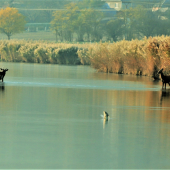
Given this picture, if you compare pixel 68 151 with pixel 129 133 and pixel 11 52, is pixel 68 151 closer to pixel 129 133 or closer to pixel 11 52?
pixel 129 133

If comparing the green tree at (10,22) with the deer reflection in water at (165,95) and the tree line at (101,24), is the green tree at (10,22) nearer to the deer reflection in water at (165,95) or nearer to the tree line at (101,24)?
the tree line at (101,24)

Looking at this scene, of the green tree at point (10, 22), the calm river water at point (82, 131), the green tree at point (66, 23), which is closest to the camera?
the calm river water at point (82, 131)

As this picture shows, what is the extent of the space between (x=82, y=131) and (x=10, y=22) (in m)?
89.1

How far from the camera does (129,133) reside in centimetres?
1059

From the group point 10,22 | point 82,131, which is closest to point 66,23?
point 10,22

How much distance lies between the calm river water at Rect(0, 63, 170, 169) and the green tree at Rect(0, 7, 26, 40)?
3146 inches

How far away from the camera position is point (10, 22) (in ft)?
321

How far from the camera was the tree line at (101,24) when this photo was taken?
96.1 meters

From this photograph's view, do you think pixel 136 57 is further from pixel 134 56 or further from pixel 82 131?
pixel 82 131

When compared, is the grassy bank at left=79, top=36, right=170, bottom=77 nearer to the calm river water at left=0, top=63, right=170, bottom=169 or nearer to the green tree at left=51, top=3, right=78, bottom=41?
the calm river water at left=0, top=63, right=170, bottom=169

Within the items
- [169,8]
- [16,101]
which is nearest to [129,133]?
[16,101]

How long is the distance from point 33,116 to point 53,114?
2.17 feet

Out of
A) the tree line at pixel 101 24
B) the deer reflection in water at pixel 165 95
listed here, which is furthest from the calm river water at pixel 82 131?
the tree line at pixel 101 24

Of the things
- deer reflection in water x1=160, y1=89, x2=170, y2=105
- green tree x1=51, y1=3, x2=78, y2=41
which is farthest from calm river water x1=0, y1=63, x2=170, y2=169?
green tree x1=51, y1=3, x2=78, y2=41
